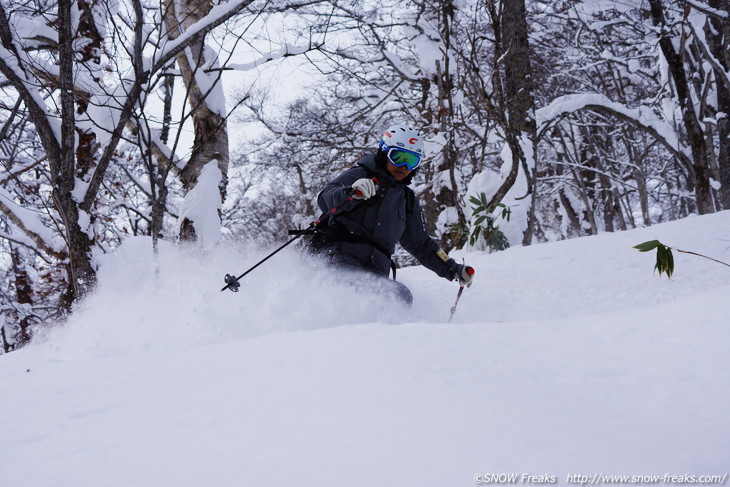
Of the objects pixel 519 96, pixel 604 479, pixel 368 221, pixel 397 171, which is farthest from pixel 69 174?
pixel 519 96

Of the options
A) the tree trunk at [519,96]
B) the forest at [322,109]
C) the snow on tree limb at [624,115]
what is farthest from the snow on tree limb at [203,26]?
the snow on tree limb at [624,115]

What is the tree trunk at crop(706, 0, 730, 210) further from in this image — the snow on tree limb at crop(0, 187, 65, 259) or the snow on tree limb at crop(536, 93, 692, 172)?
the snow on tree limb at crop(0, 187, 65, 259)

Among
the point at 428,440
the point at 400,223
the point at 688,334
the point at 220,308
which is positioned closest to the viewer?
the point at 428,440

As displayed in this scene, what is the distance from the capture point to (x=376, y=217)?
14.1 ft

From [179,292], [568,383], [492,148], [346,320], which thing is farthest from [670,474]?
[492,148]

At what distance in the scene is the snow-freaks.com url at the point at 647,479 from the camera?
106cm

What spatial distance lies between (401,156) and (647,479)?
3.40 m

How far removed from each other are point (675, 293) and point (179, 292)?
14.1ft

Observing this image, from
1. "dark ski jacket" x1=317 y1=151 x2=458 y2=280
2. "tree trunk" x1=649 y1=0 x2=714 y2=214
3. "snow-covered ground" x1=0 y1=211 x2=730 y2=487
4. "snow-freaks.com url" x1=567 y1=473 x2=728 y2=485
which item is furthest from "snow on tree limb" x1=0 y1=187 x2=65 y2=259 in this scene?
"tree trunk" x1=649 y1=0 x2=714 y2=214

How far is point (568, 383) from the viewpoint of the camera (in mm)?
1571

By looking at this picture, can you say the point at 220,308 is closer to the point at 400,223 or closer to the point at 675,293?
the point at 400,223

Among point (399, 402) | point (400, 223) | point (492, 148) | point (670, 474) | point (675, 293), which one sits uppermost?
point (492, 148)

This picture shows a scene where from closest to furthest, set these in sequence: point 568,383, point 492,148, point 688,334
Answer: point 568,383, point 688,334, point 492,148

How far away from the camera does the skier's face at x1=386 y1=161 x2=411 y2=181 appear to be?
4285 millimetres
